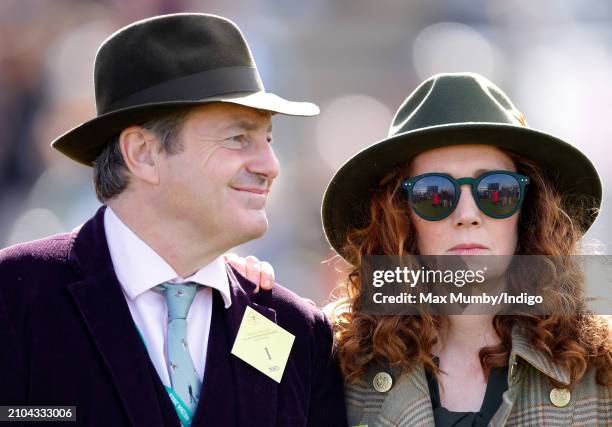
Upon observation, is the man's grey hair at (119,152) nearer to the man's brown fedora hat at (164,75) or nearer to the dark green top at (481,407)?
the man's brown fedora hat at (164,75)

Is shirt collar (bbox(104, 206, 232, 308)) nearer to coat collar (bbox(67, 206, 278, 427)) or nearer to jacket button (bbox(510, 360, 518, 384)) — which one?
coat collar (bbox(67, 206, 278, 427))

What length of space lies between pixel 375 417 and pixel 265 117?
1148 mm

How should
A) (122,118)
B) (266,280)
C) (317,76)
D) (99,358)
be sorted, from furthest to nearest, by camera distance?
(317,76) → (266,280) → (122,118) → (99,358)

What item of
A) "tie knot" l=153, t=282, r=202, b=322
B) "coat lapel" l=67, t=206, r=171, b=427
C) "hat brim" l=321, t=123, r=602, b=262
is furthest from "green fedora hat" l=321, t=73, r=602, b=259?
"coat lapel" l=67, t=206, r=171, b=427

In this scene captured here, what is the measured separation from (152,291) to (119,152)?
533 mm

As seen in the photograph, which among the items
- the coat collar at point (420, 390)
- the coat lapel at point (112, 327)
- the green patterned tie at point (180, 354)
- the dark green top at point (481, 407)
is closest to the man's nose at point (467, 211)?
the coat collar at point (420, 390)

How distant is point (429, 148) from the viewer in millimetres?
3656

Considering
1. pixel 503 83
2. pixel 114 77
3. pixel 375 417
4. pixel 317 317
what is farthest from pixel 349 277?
pixel 503 83

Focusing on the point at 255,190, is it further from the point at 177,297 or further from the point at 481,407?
the point at 481,407

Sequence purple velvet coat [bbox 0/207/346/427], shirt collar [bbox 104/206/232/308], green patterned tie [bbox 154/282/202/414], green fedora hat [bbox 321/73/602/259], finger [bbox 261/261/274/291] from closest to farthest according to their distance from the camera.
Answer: purple velvet coat [bbox 0/207/346/427]
green patterned tie [bbox 154/282/202/414]
shirt collar [bbox 104/206/232/308]
green fedora hat [bbox 321/73/602/259]
finger [bbox 261/261/274/291]

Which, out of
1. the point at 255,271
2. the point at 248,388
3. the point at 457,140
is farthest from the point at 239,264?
the point at 457,140

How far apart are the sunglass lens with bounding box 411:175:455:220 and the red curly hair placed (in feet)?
0.57

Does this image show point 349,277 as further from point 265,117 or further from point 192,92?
point 192,92

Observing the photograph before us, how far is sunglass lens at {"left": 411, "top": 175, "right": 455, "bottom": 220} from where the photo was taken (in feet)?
11.7
